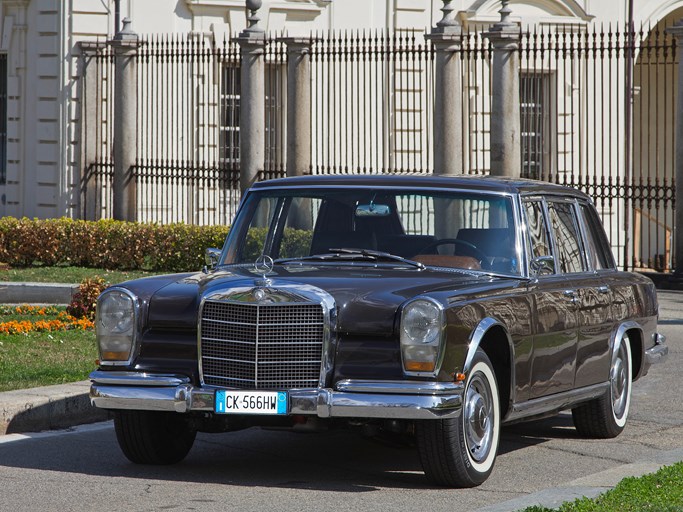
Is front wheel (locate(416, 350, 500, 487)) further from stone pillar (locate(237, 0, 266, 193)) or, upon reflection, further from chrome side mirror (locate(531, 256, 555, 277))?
stone pillar (locate(237, 0, 266, 193))

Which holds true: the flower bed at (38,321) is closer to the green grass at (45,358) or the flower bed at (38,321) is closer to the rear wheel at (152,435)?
the green grass at (45,358)

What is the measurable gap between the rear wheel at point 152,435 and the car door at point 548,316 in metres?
1.96

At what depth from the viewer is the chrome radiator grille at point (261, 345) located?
7.04m

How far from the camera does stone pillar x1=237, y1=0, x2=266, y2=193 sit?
2175 centimetres

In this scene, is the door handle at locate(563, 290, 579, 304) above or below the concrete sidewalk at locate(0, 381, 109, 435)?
above

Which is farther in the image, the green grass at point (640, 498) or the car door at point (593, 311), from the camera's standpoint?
the car door at point (593, 311)

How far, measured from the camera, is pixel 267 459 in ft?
26.5

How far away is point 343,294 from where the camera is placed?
7094 millimetres

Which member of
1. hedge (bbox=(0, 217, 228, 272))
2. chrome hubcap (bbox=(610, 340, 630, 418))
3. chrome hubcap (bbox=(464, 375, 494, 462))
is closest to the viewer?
chrome hubcap (bbox=(464, 375, 494, 462))

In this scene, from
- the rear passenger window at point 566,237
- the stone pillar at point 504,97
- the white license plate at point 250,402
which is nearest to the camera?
the white license plate at point 250,402

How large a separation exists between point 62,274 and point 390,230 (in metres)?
12.3

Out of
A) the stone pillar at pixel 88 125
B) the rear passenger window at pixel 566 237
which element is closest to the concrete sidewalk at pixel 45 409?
the rear passenger window at pixel 566 237

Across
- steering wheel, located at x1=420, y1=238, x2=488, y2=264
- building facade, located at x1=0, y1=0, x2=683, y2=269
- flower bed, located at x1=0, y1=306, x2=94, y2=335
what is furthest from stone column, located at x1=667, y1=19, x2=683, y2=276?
steering wheel, located at x1=420, y1=238, x2=488, y2=264

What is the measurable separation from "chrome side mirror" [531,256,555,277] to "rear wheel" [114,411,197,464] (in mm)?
2180
